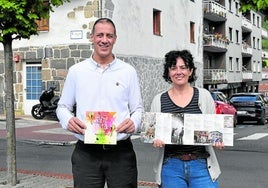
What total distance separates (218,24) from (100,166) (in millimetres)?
44112

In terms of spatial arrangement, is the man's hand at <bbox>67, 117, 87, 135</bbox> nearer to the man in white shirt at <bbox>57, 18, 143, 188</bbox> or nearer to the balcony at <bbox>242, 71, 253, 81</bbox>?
the man in white shirt at <bbox>57, 18, 143, 188</bbox>

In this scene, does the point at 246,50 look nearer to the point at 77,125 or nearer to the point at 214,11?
A: the point at 214,11

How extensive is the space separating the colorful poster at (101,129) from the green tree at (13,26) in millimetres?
3523

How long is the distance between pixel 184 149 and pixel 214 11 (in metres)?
38.8

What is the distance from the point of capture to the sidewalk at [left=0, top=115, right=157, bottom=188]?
290 inches

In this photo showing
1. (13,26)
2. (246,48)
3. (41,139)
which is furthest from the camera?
(246,48)

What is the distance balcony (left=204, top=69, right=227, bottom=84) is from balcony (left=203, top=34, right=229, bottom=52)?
1.87 metres

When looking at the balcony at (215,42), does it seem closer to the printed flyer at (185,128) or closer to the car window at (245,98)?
the car window at (245,98)

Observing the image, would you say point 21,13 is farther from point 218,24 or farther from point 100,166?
point 218,24

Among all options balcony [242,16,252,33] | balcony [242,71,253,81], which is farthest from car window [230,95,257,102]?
balcony [242,16,252,33]

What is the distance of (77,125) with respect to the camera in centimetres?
383

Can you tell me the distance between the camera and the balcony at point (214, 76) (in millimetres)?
39406

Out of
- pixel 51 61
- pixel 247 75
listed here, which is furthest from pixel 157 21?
pixel 247 75

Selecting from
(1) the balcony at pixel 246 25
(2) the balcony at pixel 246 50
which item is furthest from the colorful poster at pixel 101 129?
(2) the balcony at pixel 246 50
